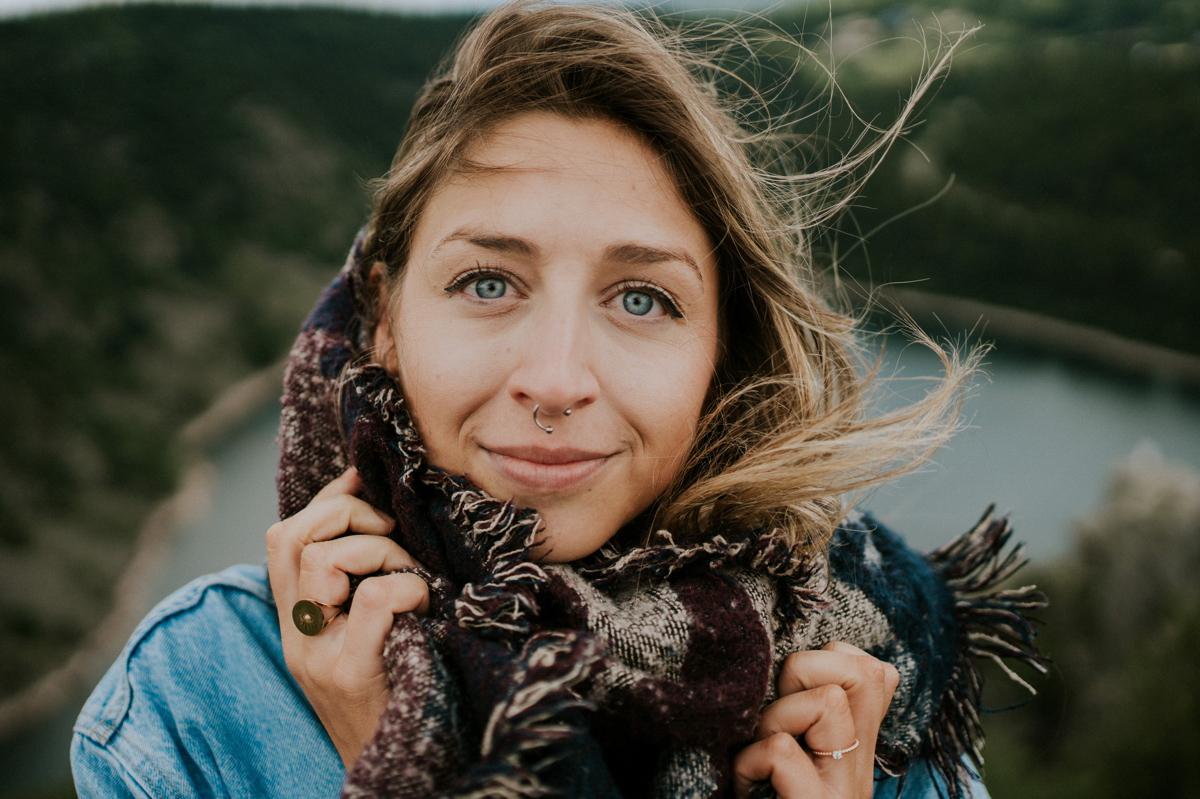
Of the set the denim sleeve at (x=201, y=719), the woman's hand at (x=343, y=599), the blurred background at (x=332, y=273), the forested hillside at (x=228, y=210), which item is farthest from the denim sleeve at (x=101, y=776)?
the forested hillside at (x=228, y=210)

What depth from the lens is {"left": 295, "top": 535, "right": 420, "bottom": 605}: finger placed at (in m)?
1.28

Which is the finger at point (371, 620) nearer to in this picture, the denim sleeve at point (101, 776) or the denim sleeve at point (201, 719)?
the denim sleeve at point (201, 719)

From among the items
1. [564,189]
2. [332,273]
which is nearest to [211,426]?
[332,273]

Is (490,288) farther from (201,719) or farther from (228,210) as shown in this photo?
(228,210)

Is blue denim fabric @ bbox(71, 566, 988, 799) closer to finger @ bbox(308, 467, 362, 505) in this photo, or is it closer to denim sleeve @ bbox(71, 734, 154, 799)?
denim sleeve @ bbox(71, 734, 154, 799)

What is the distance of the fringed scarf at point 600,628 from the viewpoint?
1070 mm

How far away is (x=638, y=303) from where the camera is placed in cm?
141

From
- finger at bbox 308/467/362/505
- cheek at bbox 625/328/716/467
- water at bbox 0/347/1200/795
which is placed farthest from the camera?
water at bbox 0/347/1200/795

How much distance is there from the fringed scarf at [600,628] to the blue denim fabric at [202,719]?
29 centimetres

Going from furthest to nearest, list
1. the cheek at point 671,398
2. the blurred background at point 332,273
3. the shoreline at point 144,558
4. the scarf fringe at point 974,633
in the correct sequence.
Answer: the shoreline at point 144,558, the blurred background at point 332,273, the scarf fringe at point 974,633, the cheek at point 671,398

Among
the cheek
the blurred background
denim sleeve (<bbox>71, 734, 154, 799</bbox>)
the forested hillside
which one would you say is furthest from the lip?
the forested hillside

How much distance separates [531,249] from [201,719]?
1.07m

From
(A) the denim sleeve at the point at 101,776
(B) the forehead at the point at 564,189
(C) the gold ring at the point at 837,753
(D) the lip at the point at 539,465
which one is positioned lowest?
(A) the denim sleeve at the point at 101,776

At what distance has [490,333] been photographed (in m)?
1.32
